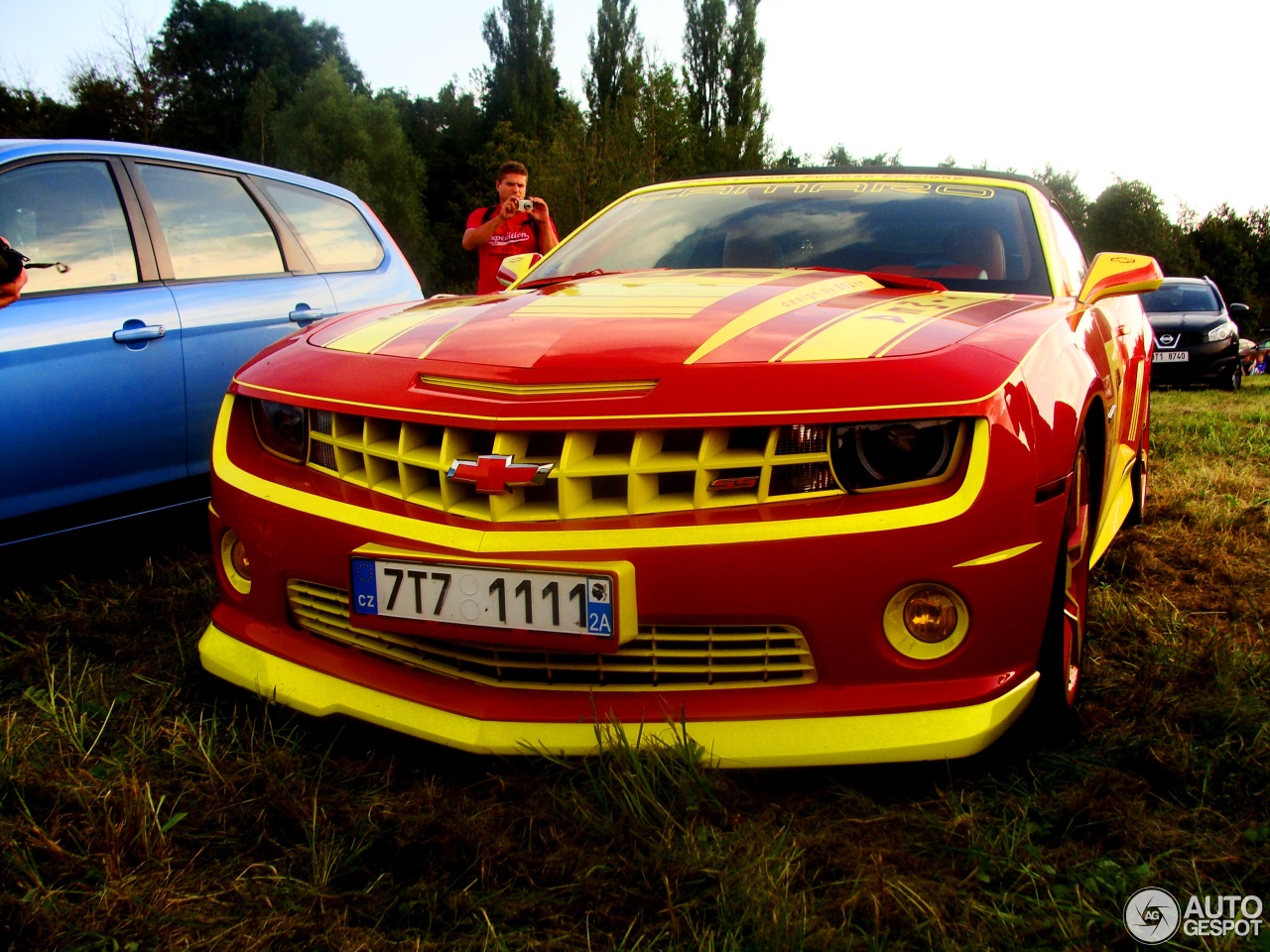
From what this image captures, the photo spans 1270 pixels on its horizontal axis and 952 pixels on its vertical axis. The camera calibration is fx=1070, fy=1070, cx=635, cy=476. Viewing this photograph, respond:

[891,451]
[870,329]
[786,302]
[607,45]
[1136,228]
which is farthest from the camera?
[1136,228]

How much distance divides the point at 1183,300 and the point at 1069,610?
1384 cm

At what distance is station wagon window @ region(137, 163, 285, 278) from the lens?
11.5 ft

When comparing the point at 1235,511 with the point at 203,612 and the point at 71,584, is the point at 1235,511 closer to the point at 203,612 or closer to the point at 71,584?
the point at 203,612

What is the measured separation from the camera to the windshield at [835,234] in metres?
2.70

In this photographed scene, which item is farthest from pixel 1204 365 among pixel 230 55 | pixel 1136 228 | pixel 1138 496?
pixel 230 55

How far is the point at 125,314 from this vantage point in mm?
3168

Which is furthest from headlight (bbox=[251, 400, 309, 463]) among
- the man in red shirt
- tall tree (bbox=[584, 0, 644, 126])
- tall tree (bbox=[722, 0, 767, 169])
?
tall tree (bbox=[584, 0, 644, 126])

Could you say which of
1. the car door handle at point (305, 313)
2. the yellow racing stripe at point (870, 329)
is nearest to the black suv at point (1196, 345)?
the car door handle at point (305, 313)

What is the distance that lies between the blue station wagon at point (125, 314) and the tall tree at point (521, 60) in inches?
1926

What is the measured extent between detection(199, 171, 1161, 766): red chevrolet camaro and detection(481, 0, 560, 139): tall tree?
2003 inches

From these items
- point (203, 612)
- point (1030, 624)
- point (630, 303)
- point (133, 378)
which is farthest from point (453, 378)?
point (133, 378)

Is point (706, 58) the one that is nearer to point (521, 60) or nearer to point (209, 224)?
point (521, 60)

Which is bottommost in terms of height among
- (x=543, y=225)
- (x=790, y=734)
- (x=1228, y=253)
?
(x=1228, y=253)

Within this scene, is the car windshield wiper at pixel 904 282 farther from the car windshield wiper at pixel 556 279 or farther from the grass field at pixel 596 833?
the grass field at pixel 596 833
